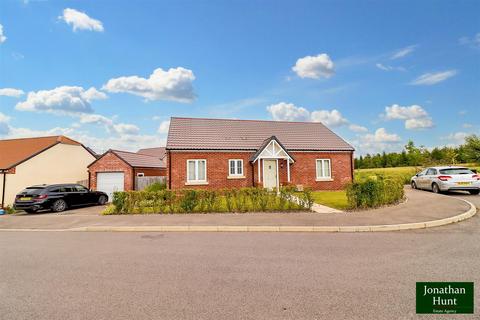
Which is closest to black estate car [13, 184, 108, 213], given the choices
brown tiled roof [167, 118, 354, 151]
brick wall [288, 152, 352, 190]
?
brown tiled roof [167, 118, 354, 151]

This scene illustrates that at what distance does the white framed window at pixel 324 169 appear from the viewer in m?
21.2

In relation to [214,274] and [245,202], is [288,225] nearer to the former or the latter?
[245,202]

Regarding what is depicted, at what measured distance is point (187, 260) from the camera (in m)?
5.77

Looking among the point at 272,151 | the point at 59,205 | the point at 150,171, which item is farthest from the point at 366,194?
the point at 150,171

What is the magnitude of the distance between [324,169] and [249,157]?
6.28m

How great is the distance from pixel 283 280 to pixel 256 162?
1564cm

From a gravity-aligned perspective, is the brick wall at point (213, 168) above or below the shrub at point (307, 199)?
above

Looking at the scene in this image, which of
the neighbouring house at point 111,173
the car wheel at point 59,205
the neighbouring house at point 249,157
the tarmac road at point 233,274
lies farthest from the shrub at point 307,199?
the neighbouring house at point 111,173

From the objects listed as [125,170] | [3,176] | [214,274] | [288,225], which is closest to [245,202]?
[288,225]

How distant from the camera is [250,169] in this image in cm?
2006

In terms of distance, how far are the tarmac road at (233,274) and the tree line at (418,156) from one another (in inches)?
1334

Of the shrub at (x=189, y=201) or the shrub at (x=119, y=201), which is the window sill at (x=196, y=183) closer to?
the shrub at (x=119, y=201)

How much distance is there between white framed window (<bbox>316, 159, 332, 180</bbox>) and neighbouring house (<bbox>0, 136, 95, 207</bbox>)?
65.4 ft

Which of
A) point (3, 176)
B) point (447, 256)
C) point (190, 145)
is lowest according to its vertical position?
point (447, 256)
